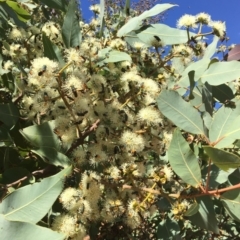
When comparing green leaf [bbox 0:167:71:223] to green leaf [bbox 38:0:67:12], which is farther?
green leaf [bbox 38:0:67:12]

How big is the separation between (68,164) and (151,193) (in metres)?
0.19

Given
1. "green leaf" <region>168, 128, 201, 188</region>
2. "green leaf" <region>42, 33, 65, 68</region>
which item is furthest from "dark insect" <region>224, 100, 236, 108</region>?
"green leaf" <region>42, 33, 65, 68</region>

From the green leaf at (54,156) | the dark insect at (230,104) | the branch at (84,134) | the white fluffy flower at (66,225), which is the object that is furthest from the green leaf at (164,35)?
the white fluffy flower at (66,225)

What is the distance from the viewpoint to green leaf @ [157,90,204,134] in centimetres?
93

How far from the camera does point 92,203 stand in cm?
91

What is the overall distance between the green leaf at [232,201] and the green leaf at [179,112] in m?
0.16

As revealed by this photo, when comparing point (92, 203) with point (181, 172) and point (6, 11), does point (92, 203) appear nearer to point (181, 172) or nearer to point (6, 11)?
point (181, 172)

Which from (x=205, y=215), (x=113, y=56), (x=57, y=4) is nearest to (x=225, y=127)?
(x=205, y=215)

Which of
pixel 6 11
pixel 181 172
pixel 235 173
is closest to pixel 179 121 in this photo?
pixel 181 172

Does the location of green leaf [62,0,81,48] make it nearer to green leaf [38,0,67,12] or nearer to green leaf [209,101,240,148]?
green leaf [38,0,67,12]

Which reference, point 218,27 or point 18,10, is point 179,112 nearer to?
point 218,27

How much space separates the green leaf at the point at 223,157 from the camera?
2.64ft

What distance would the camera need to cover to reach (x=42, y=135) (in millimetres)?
905

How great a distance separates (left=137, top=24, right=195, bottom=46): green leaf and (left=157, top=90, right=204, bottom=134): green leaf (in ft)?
0.85
